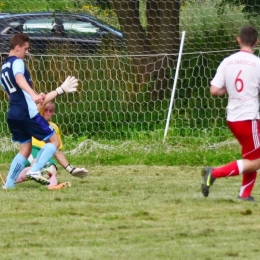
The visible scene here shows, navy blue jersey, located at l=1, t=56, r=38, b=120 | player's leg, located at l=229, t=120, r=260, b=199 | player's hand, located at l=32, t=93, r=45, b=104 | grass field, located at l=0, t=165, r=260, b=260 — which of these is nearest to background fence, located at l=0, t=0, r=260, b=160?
grass field, located at l=0, t=165, r=260, b=260

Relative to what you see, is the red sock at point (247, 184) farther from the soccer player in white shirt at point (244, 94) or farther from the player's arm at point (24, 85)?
the player's arm at point (24, 85)

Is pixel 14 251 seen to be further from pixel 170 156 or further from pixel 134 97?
pixel 134 97

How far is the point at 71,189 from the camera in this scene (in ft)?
33.3

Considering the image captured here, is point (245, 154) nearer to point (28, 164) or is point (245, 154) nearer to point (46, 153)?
point (46, 153)

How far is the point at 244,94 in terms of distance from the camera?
343 inches

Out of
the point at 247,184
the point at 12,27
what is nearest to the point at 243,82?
the point at 247,184

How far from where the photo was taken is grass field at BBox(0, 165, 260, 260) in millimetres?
6613

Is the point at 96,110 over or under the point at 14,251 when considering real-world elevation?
under

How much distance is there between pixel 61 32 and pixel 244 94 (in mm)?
7314

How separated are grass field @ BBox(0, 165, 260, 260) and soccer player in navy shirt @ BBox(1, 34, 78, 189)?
0.28 m

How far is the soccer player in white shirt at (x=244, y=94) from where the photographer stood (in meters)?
8.69

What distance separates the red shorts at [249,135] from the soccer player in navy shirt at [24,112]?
1833 millimetres

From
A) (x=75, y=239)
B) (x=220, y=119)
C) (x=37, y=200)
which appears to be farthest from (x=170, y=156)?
(x=75, y=239)

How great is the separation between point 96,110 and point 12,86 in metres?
4.92
